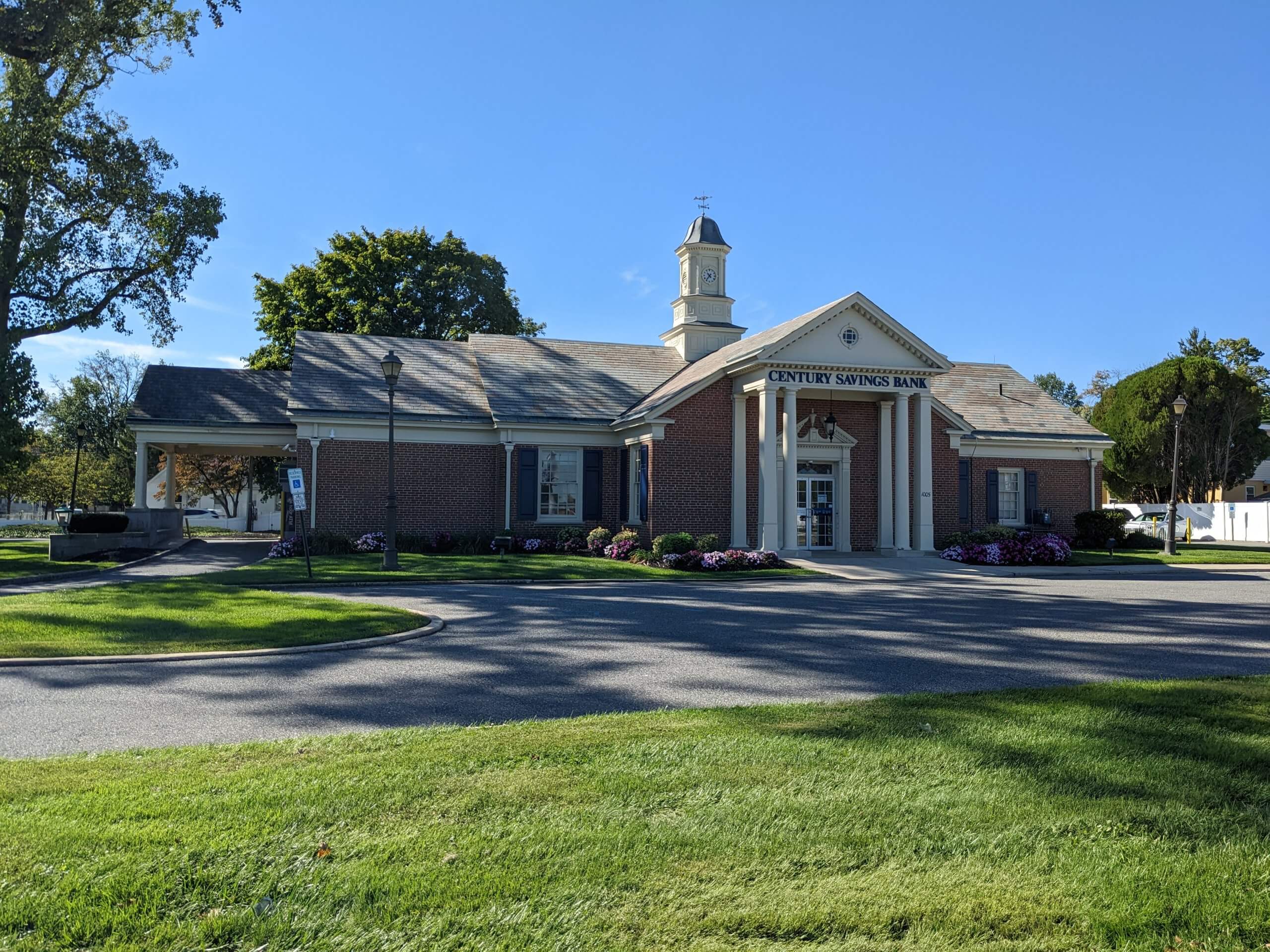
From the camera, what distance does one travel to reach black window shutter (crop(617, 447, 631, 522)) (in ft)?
87.3

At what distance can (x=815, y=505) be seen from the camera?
2658 cm

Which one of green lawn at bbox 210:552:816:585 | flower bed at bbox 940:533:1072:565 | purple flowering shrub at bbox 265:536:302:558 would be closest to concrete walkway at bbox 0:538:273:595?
purple flowering shrub at bbox 265:536:302:558

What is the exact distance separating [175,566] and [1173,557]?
86.1ft

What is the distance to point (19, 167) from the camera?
2384cm

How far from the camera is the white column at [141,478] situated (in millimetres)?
27391

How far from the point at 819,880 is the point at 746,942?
61cm

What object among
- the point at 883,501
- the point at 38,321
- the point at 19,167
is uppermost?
the point at 19,167

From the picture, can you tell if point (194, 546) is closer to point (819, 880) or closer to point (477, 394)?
point (477, 394)

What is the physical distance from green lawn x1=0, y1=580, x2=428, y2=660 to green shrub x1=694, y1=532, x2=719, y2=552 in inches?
421

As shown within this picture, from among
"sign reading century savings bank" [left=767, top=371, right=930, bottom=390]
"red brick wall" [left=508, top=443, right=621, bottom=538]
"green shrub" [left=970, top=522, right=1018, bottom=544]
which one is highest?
"sign reading century savings bank" [left=767, top=371, right=930, bottom=390]

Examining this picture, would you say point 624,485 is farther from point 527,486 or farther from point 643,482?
point 527,486

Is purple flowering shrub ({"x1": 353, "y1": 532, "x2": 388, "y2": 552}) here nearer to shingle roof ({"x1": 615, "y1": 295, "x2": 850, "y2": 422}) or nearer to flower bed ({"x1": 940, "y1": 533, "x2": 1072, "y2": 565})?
shingle roof ({"x1": 615, "y1": 295, "x2": 850, "y2": 422})

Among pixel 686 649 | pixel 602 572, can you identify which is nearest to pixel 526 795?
pixel 686 649

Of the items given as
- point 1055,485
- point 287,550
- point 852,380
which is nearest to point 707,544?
point 852,380
